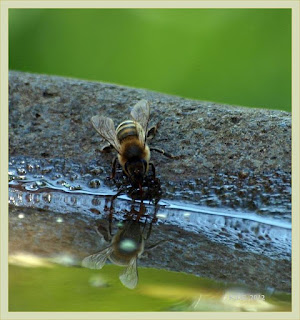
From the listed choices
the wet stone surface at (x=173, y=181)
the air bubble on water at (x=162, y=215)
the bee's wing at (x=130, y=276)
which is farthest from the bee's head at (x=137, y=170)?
the bee's wing at (x=130, y=276)

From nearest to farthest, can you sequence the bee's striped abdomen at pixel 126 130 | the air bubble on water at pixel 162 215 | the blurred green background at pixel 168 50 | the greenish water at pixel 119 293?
1. the greenish water at pixel 119 293
2. the air bubble on water at pixel 162 215
3. the bee's striped abdomen at pixel 126 130
4. the blurred green background at pixel 168 50

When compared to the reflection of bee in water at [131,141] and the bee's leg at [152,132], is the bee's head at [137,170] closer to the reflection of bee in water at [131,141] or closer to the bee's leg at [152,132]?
the reflection of bee in water at [131,141]

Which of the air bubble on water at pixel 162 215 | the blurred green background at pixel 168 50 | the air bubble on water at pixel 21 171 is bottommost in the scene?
the air bubble on water at pixel 162 215

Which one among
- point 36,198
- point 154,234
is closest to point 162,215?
point 154,234

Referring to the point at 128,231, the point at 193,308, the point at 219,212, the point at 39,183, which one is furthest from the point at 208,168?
the point at 193,308

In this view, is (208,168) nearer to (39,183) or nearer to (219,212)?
(219,212)

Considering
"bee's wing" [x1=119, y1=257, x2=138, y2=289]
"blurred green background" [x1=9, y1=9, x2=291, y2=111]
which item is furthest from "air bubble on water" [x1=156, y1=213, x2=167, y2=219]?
"blurred green background" [x1=9, y1=9, x2=291, y2=111]

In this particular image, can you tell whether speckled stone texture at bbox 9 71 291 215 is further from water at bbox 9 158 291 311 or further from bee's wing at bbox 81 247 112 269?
bee's wing at bbox 81 247 112 269
